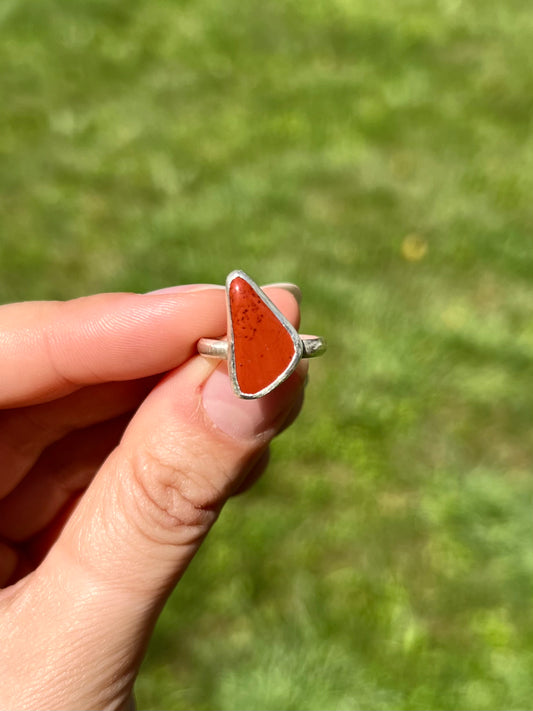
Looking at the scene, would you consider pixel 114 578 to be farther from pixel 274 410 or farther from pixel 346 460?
pixel 346 460

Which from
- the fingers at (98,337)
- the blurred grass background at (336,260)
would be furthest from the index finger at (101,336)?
the blurred grass background at (336,260)

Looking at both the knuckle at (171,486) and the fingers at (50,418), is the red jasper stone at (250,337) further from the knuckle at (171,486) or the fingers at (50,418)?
the fingers at (50,418)

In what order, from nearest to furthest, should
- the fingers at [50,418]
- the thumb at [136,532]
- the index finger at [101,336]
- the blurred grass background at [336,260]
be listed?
the thumb at [136,532] → the index finger at [101,336] → the fingers at [50,418] → the blurred grass background at [336,260]

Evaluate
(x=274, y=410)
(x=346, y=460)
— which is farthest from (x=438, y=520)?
(x=274, y=410)

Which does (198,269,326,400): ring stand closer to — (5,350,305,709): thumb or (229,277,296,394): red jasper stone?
(229,277,296,394): red jasper stone

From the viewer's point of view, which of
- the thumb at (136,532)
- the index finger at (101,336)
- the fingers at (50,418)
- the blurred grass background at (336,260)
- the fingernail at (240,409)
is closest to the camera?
the thumb at (136,532)

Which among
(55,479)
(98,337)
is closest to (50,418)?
(55,479)
